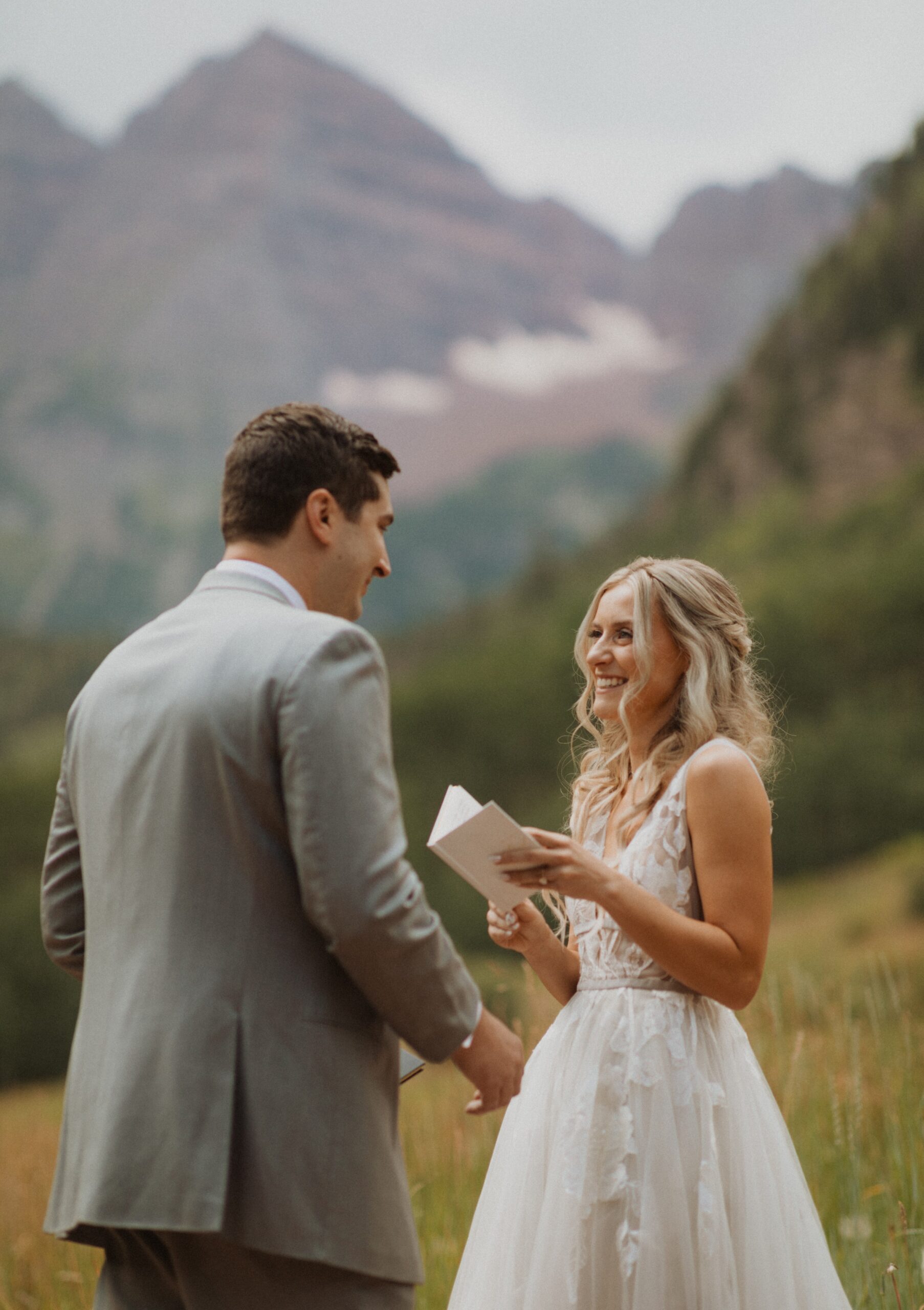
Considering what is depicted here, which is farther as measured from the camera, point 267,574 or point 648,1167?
point 648,1167

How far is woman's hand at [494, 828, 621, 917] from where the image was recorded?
6.18ft

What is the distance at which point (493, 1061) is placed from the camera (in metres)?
1.61

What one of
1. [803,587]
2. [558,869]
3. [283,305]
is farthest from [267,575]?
[283,305]

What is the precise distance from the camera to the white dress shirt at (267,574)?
1.66m

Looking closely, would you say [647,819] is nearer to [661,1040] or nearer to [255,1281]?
[661,1040]

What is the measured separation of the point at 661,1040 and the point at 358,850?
91cm

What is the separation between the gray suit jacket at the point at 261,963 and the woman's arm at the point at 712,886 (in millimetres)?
465

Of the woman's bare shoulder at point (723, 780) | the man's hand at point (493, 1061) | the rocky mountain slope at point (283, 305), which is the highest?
the rocky mountain slope at point (283, 305)

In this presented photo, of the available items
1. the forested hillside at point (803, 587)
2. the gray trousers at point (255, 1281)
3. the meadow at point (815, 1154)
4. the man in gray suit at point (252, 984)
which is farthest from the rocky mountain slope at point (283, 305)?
the gray trousers at point (255, 1281)

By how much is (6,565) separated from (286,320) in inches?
223

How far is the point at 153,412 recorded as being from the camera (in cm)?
1716

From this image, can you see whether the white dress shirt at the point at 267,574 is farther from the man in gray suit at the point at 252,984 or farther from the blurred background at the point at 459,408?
the blurred background at the point at 459,408

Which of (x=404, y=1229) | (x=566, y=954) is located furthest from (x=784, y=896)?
(x=404, y=1229)

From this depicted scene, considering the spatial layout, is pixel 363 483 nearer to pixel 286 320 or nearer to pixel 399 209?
pixel 286 320
